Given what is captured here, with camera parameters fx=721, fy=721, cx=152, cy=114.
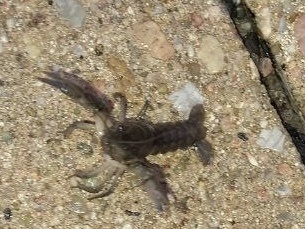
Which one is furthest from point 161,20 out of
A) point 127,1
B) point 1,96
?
point 1,96

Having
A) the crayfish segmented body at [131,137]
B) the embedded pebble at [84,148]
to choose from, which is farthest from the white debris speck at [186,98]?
the embedded pebble at [84,148]

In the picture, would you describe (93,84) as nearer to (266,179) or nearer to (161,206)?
(161,206)

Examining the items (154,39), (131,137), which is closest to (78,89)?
(131,137)

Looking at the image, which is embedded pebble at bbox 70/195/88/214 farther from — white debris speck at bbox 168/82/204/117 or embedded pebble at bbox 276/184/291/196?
embedded pebble at bbox 276/184/291/196

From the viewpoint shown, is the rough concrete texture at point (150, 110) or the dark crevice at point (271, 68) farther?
the dark crevice at point (271, 68)

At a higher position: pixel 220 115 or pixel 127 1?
pixel 127 1

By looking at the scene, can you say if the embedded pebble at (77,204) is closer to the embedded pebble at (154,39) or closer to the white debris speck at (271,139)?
the embedded pebble at (154,39)

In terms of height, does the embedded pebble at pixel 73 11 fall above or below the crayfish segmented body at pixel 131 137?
above
